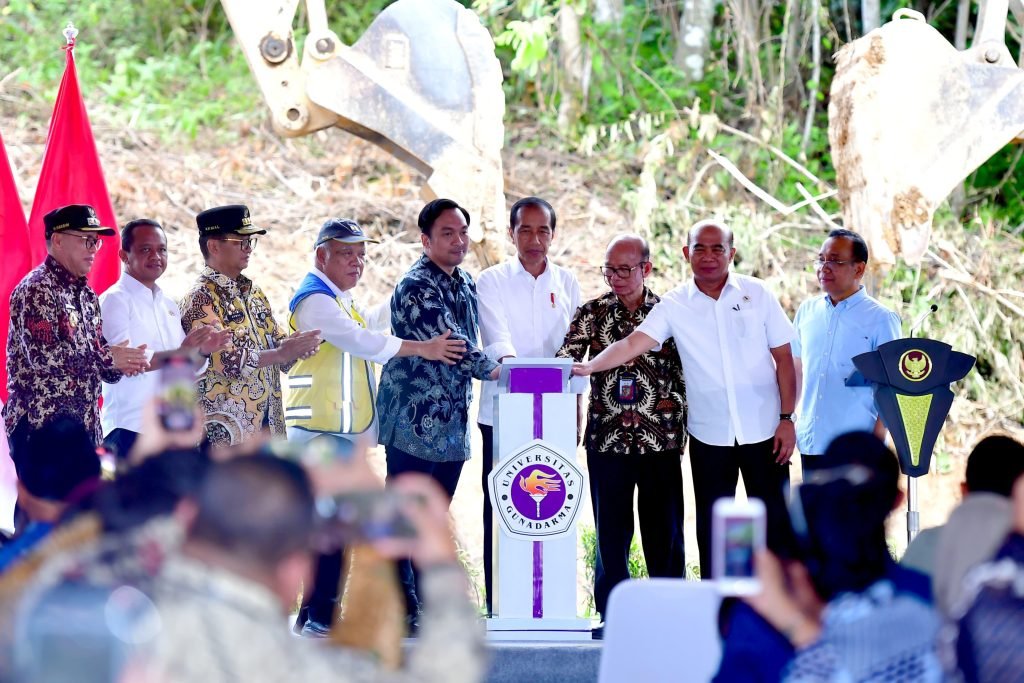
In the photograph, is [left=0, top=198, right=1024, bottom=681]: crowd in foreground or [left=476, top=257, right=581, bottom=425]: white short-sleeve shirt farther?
[left=476, top=257, right=581, bottom=425]: white short-sleeve shirt

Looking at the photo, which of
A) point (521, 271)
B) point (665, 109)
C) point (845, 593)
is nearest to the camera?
point (845, 593)

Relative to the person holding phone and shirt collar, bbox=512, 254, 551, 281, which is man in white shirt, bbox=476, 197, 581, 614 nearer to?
shirt collar, bbox=512, 254, 551, 281

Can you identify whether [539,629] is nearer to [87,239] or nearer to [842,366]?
[842,366]

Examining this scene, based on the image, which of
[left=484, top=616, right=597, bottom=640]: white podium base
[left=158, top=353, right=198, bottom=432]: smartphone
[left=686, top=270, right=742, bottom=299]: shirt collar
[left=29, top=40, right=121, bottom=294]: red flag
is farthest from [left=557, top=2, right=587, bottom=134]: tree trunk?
[left=158, top=353, right=198, bottom=432]: smartphone

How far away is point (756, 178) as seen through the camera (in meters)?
9.35

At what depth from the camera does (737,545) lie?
223 cm

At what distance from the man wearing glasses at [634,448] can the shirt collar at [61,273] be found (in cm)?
173

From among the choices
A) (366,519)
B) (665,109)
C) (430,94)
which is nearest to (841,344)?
(430,94)

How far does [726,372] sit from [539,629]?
1.07 m

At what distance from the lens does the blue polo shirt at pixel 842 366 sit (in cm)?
484

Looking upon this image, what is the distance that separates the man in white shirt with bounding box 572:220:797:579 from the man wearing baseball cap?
0.72m

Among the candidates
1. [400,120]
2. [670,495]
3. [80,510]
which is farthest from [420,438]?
[80,510]

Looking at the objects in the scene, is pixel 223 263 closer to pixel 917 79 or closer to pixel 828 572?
pixel 828 572

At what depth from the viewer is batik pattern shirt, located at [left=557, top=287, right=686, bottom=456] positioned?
4.56m
